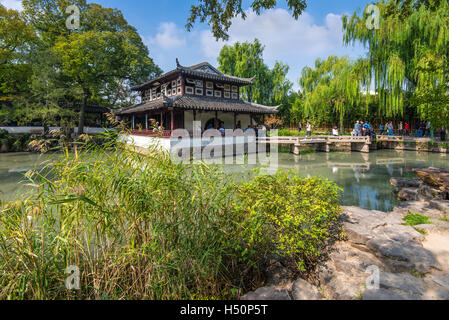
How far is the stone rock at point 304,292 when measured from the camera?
81.3 inches

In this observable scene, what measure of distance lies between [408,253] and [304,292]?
4.50 feet

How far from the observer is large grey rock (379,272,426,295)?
2.04 meters

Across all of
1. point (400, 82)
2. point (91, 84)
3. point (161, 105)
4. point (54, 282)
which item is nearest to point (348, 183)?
point (54, 282)

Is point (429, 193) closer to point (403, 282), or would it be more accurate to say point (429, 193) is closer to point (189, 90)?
point (403, 282)

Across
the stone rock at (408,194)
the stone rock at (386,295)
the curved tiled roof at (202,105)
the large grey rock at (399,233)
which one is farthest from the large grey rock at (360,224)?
the curved tiled roof at (202,105)

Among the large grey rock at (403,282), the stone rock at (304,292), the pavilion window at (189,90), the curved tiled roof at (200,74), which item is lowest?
the stone rock at (304,292)

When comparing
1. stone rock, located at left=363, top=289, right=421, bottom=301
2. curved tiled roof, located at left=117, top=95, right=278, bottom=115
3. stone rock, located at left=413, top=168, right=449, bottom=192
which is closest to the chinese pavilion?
curved tiled roof, located at left=117, top=95, right=278, bottom=115

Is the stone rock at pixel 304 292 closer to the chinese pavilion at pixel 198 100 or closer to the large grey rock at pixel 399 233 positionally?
the large grey rock at pixel 399 233

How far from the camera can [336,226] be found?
128 inches

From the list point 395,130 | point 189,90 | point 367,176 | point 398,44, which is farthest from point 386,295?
point 395,130

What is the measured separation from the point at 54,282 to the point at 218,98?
1516 cm

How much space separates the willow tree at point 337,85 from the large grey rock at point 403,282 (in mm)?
16035
